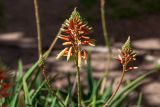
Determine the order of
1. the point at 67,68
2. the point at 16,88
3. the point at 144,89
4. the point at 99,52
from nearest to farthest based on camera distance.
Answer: the point at 16,88
the point at 144,89
the point at 67,68
the point at 99,52

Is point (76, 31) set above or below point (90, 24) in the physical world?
below

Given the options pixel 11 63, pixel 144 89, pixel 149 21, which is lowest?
pixel 144 89

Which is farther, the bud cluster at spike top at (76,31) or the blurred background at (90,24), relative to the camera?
the blurred background at (90,24)

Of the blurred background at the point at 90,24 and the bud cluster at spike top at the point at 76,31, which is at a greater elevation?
the blurred background at the point at 90,24

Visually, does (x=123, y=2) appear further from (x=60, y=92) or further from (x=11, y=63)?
(x=60, y=92)

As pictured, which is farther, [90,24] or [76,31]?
[90,24]

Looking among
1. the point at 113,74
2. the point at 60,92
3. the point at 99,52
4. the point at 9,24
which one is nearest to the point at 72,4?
the point at 9,24

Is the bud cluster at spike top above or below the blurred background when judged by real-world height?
below

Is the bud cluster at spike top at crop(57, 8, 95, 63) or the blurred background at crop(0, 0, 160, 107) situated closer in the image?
the bud cluster at spike top at crop(57, 8, 95, 63)
